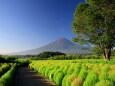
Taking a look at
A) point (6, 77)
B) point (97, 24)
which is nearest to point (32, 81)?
point (6, 77)

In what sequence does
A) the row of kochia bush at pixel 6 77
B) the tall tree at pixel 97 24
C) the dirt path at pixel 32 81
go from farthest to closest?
the tall tree at pixel 97 24 < the dirt path at pixel 32 81 < the row of kochia bush at pixel 6 77

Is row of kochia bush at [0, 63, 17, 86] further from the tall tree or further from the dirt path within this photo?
the tall tree

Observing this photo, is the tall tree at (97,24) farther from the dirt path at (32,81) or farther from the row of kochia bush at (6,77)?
the row of kochia bush at (6,77)

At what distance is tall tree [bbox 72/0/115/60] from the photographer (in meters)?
26.7

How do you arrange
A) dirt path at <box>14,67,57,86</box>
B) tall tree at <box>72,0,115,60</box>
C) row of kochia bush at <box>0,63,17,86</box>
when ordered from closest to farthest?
row of kochia bush at <box>0,63,17,86</box>, dirt path at <box>14,67,57,86</box>, tall tree at <box>72,0,115,60</box>

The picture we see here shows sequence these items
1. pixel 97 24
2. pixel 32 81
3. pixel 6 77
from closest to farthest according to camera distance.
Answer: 1. pixel 6 77
2. pixel 32 81
3. pixel 97 24

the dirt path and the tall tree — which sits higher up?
the tall tree

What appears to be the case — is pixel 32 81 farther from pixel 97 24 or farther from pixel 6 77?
pixel 97 24

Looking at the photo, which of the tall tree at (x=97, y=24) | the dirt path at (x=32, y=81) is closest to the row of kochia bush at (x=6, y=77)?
the dirt path at (x=32, y=81)

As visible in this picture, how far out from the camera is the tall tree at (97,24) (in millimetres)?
26672

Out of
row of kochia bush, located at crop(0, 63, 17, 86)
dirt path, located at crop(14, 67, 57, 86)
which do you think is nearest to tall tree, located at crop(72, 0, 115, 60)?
dirt path, located at crop(14, 67, 57, 86)

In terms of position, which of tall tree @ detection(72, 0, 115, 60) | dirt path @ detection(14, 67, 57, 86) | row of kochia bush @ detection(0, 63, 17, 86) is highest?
tall tree @ detection(72, 0, 115, 60)

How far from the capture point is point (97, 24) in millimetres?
28531

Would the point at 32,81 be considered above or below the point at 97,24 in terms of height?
below
